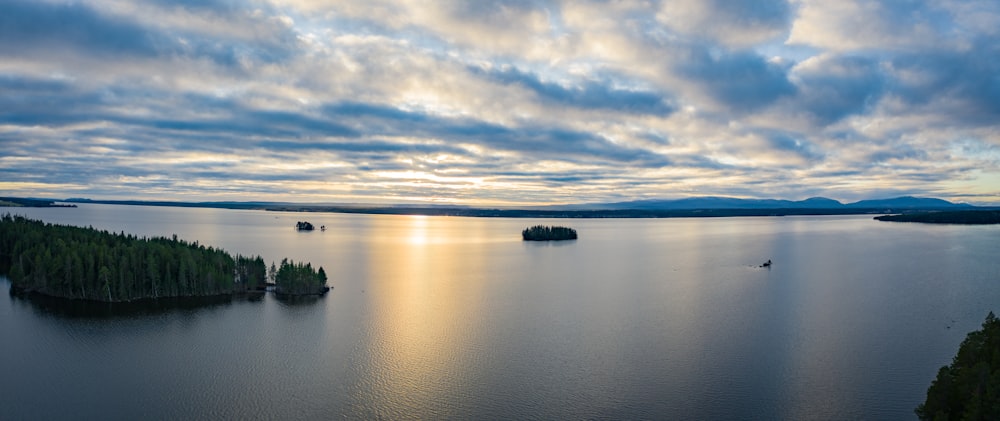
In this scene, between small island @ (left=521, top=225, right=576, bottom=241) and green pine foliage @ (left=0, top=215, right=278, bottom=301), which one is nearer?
green pine foliage @ (left=0, top=215, right=278, bottom=301)

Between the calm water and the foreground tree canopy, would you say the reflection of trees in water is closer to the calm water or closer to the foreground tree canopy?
the calm water

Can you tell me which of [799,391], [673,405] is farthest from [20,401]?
[799,391]

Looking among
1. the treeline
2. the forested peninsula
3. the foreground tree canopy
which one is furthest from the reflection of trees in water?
the foreground tree canopy

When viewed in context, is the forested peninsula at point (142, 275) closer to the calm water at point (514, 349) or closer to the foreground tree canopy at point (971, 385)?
the calm water at point (514, 349)

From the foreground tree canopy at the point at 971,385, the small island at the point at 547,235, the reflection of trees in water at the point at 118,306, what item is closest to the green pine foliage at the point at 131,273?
the reflection of trees in water at the point at 118,306

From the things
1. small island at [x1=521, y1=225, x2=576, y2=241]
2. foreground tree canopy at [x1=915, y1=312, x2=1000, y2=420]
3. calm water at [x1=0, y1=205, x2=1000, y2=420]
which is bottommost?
calm water at [x1=0, y1=205, x2=1000, y2=420]

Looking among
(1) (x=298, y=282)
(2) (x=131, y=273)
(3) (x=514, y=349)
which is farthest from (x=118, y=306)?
(3) (x=514, y=349)
